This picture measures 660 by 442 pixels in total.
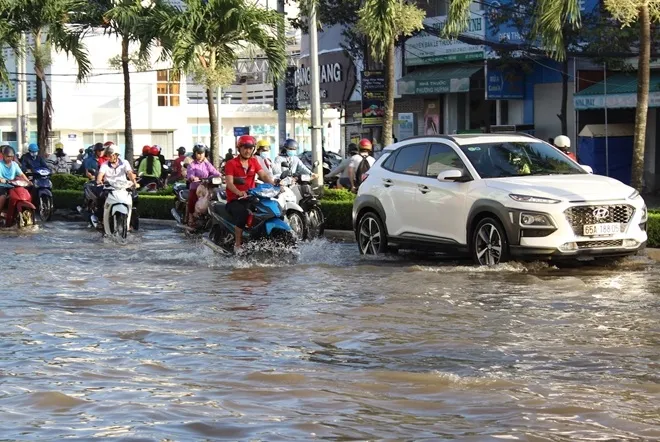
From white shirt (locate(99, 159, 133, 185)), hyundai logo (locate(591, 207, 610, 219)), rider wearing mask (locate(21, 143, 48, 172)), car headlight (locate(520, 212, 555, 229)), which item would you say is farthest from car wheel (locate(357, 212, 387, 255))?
rider wearing mask (locate(21, 143, 48, 172))

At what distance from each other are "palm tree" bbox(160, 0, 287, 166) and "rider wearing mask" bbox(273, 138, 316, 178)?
261 inches

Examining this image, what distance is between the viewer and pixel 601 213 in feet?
46.8

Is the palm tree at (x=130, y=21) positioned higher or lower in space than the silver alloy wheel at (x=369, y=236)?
higher

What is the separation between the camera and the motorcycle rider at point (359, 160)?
77.0 ft

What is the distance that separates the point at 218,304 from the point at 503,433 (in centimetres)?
590

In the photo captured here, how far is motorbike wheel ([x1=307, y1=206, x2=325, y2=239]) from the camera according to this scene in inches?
816

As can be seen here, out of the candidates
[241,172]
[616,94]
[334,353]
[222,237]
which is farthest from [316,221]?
[334,353]

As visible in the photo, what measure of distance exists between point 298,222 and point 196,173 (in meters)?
4.30

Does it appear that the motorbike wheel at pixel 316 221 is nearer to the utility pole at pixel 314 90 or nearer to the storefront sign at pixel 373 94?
the utility pole at pixel 314 90

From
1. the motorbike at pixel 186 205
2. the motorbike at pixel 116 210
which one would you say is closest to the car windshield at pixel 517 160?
the motorbike at pixel 186 205

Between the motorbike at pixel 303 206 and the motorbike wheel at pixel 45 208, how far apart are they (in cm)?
729

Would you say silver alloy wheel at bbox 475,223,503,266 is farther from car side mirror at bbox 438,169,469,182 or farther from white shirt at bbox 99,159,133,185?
white shirt at bbox 99,159,133,185

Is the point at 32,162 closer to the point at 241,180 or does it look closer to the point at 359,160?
the point at 359,160

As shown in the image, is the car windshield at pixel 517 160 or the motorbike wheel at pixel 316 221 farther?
the motorbike wheel at pixel 316 221
